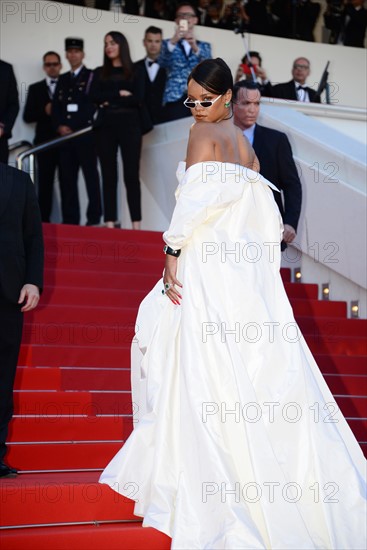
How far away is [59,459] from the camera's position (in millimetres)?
5359

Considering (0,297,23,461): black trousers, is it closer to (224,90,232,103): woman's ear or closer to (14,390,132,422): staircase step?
(14,390,132,422): staircase step

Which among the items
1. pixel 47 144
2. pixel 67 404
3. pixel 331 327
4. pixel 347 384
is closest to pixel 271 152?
pixel 331 327

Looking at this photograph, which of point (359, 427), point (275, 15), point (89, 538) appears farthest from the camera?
point (275, 15)

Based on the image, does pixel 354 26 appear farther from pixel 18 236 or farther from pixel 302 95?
pixel 18 236

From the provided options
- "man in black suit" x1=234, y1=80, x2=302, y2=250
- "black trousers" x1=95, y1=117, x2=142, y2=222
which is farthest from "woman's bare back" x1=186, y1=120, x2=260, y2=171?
"black trousers" x1=95, y1=117, x2=142, y2=222

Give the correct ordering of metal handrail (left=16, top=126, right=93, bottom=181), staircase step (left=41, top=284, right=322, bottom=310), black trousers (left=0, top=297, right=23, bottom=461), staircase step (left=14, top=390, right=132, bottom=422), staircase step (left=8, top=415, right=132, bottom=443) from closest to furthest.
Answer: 1. black trousers (left=0, top=297, right=23, bottom=461)
2. staircase step (left=8, top=415, right=132, bottom=443)
3. staircase step (left=14, top=390, right=132, bottom=422)
4. staircase step (left=41, top=284, right=322, bottom=310)
5. metal handrail (left=16, top=126, right=93, bottom=181)

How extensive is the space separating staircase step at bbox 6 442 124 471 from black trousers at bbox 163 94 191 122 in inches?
223

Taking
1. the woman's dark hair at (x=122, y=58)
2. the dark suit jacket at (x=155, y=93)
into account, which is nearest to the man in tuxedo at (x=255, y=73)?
the dark suit jacket at (x=155, y=93)

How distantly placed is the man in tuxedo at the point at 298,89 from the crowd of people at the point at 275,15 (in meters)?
1.69

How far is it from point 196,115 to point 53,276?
344cm

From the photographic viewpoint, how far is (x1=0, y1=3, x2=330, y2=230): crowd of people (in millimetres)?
9508

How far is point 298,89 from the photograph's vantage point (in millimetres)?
11234

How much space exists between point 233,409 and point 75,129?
694 cm

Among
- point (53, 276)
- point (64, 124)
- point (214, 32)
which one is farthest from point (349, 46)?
point (53, 276)
